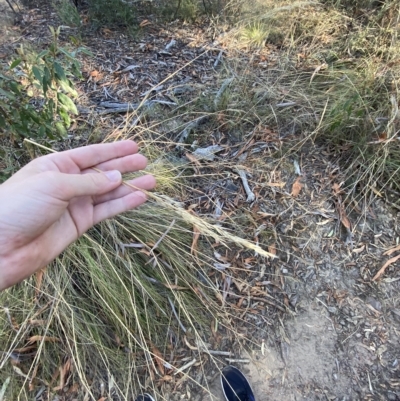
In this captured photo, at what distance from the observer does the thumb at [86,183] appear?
1.40 metres

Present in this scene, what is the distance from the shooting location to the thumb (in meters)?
1.40

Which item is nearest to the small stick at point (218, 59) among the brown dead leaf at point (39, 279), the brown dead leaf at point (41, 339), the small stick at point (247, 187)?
the small stick at point (247, 187)

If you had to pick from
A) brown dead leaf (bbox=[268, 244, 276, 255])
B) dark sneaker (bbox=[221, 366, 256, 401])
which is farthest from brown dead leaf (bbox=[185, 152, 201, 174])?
dark sneaker (bbox=[221, 366, 256, 401])

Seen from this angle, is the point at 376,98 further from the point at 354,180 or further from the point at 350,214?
the point at 350,214

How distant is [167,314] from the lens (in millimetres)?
1908

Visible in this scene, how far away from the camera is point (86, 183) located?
1.46 m

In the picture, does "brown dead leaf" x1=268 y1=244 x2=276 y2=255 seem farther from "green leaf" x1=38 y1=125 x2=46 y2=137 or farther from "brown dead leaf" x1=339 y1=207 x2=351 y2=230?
"green leaf" x1=38 y1=125 x2=46 y2=137

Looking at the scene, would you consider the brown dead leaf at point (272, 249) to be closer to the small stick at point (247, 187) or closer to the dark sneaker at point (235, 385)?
the small stick at point (247, 187)

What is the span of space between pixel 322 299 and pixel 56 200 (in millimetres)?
1544

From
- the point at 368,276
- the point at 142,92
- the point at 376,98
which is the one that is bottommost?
the point at 368,276

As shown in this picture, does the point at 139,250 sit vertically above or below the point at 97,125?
below

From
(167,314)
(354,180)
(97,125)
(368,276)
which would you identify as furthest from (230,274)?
(97,125)

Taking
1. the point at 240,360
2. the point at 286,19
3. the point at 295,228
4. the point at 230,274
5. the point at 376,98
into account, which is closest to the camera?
the point at 240,360

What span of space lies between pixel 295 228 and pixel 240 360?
33.5 inches
